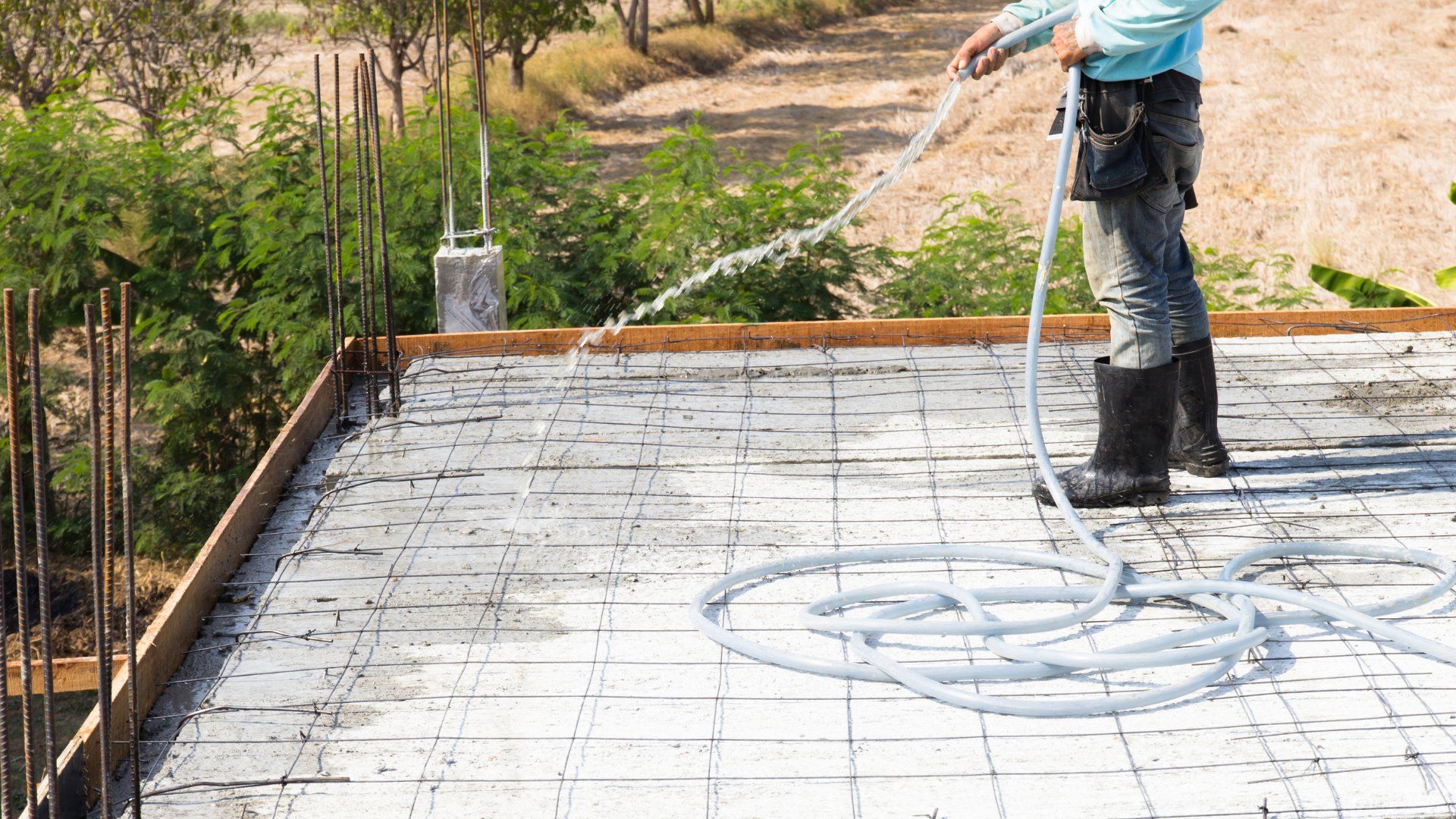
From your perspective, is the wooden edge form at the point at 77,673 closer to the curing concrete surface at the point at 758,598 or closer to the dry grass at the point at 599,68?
the curing concrete surface at the point at 758,598

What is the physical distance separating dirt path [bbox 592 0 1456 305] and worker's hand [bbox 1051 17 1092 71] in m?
5.78

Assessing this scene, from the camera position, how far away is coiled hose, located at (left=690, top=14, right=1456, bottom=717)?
236cm

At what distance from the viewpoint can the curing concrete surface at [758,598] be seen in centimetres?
213

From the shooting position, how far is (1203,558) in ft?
9.40

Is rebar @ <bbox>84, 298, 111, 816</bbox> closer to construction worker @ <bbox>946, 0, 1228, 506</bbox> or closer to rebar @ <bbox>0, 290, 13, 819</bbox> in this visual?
rebar @ <bbox>0, 290, 13, 819</bbox>

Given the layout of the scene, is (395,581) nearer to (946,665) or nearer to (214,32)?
(946,665)

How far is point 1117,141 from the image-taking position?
9.52 ft

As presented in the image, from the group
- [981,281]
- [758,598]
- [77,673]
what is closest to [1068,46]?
[758,598]

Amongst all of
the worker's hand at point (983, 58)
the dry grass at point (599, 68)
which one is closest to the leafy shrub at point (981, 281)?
the worker's hand at point (983, 58)

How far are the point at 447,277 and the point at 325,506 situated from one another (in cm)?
150

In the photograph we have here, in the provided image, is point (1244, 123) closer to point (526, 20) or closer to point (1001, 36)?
point (526, 20)

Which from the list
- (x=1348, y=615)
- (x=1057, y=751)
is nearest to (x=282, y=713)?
(x=1057, y=751)

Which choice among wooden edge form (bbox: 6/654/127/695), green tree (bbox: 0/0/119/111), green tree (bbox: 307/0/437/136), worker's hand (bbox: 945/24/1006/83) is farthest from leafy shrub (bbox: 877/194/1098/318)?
green tree (bbox: 307/0/437/136)

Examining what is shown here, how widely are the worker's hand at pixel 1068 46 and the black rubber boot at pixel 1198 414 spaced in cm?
77
